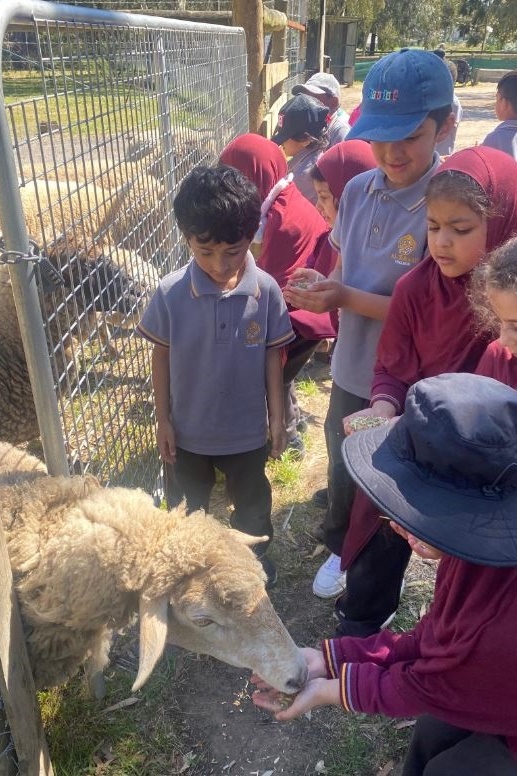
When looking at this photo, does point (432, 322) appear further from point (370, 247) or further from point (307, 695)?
point (307, 695)

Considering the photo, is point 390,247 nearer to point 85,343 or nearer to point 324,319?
point 324,319

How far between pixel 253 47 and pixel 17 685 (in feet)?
19.9

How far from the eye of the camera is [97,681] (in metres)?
2.34

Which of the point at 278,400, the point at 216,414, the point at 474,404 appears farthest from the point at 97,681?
the point at 474,404

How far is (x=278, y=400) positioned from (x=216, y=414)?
27 centimetres

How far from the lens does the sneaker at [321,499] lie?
3.58m

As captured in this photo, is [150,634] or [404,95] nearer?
[150,634]

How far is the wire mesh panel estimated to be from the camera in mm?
1898

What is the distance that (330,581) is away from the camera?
289cm

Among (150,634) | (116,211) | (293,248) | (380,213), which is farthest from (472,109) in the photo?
(150,634)

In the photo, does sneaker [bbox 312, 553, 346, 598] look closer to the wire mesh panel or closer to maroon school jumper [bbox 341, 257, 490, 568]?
maroon school jumper [bbox 341, 257, 490, 568]

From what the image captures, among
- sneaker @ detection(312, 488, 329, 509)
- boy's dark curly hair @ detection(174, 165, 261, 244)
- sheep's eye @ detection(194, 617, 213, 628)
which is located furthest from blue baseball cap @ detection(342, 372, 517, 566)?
sneaker @ detection(312, 488, 329, 509)

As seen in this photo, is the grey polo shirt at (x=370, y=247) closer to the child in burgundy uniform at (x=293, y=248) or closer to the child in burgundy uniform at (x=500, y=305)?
the child in burgundy uniform at (x=293, y=248)

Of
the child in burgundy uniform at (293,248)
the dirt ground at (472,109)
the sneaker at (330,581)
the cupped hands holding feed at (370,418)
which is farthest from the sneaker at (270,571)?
the dirt ground at (472,109)
